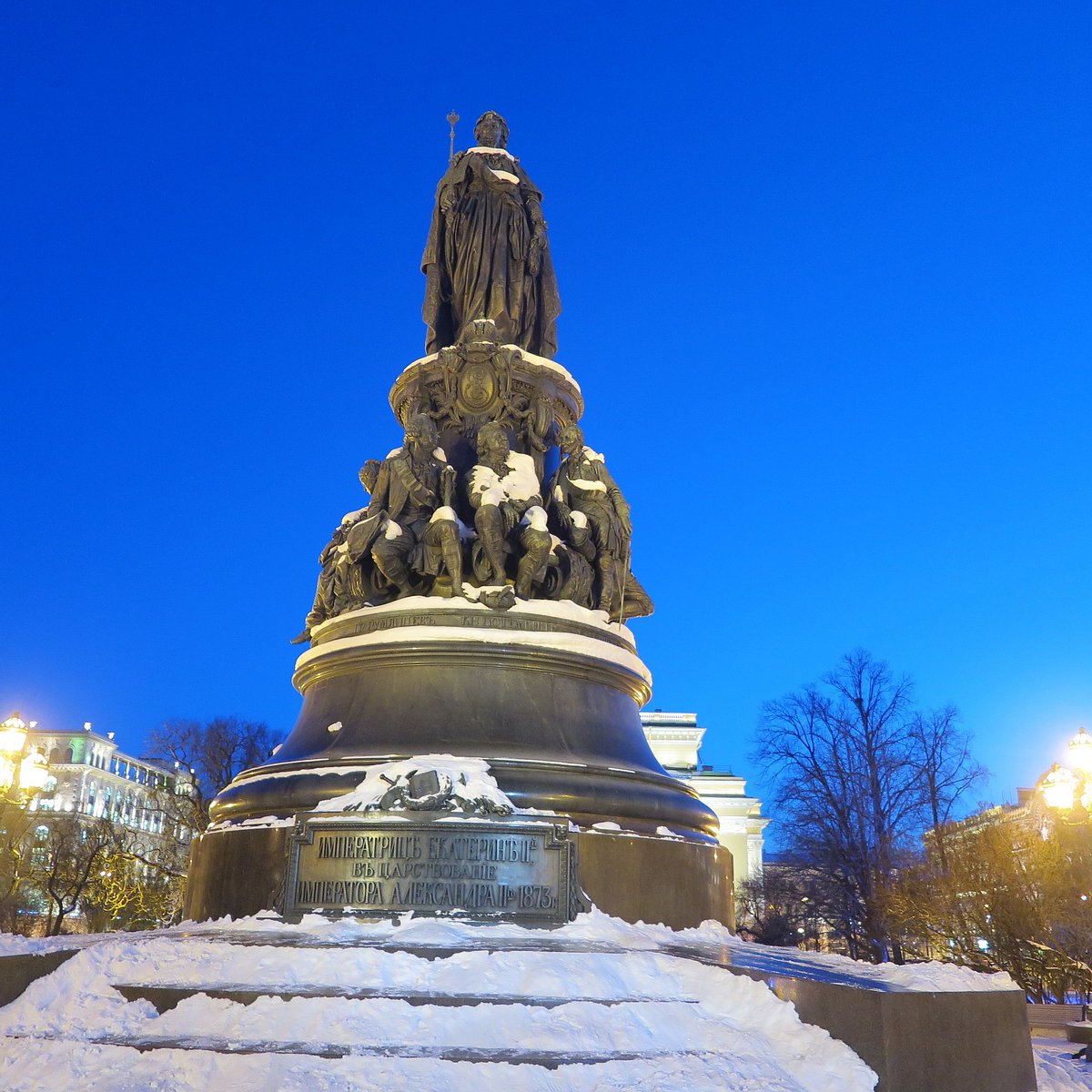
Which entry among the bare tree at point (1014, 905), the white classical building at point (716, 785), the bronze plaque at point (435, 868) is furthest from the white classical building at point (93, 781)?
the bronze plaque at point (435, 868)

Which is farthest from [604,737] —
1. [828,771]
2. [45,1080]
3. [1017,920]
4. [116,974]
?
[828,771]

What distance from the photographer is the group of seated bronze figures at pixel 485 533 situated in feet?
28.8

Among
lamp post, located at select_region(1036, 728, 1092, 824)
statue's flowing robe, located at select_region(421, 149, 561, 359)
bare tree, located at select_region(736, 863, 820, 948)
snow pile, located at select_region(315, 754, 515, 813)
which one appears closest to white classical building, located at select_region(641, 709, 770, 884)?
bare tree, located at select_region(736, 863, 820, 948)

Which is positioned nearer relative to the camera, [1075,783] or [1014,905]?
[1075,783]

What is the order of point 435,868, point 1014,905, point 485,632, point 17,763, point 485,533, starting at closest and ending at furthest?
point 435,868
point 485,632
point 485,533
point 17,763
point 1014,905

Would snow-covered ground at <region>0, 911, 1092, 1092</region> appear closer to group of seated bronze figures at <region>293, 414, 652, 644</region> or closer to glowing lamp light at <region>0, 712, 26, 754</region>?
group of seated bronze figures at <region>293, 414, 652, 644</region>

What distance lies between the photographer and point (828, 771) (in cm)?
3116

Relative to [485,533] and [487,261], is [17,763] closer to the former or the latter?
[485,533]

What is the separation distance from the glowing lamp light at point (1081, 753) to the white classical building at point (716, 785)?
126 feet

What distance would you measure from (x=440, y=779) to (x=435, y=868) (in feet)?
1.99

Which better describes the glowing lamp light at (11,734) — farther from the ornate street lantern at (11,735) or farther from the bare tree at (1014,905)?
the bare tree at (1014,905)

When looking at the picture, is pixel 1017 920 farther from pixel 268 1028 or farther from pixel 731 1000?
pixel 268 1028

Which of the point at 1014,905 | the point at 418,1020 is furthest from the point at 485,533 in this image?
the point at 1014,905

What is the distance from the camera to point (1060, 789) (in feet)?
43.2
